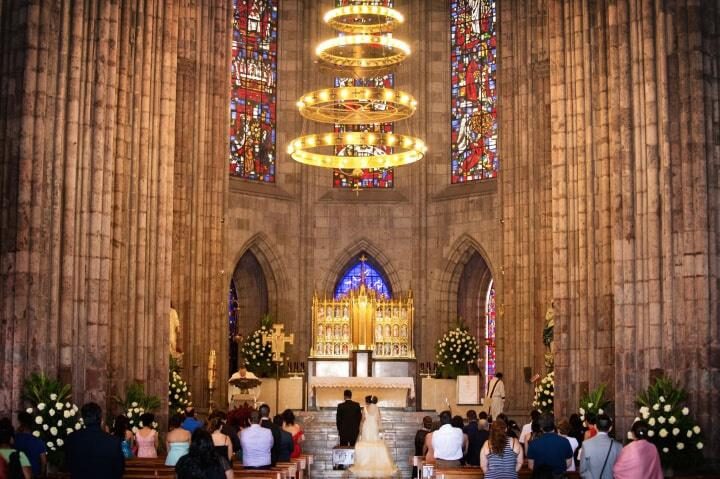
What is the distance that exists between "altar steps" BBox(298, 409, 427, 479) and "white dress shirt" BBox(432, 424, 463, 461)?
24.3ft

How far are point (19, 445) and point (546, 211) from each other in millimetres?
20802

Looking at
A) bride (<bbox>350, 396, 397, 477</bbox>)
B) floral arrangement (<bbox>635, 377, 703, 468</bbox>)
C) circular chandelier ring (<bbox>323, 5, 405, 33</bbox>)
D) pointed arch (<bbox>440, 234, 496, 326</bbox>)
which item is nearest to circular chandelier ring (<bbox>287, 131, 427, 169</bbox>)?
circular chandelier ring (<bbox>323, 5, 405, 33</bbox>)

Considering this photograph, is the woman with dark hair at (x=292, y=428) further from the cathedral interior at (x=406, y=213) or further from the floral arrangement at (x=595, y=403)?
the floral arrangement at (x=595, y=403)

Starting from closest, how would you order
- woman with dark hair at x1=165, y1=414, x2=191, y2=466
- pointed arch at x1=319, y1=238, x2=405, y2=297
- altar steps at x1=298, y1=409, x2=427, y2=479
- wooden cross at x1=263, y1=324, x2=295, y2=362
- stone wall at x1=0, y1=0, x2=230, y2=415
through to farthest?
1. woman with dark hair at x1=165, y1=414, x2=191, y2=466
2. stone wall at x1=0, y1=0, x2=230, y2=415
3. altar steps at x1=298, y1=409, x2=427, y2=479
4. wooden cross at x1=263, y1=324, x2=295, y2=362
5. pointed arch at x1=319, y1=238, x2=405, y2=297

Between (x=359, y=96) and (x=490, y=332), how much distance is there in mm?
13966

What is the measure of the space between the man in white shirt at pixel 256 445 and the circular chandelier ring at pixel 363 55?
548 inches

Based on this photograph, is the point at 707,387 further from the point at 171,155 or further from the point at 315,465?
the point at 171,155

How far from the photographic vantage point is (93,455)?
39.3ft

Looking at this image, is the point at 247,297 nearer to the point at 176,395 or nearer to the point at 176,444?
the point at 176,395

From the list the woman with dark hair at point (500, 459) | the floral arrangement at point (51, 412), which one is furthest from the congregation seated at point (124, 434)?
the woman with dark hair at point (500, 459)

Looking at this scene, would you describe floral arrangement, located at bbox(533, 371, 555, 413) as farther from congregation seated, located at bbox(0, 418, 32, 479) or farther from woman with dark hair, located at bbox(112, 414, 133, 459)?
congregation seated, located at bbox(0, 418, 32, 479)

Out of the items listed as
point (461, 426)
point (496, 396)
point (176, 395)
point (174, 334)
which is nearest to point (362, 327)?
point (496, 396)

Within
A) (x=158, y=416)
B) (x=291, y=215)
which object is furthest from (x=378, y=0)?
(x=158, y=416)

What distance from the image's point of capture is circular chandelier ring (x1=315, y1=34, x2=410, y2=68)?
1122 inches
